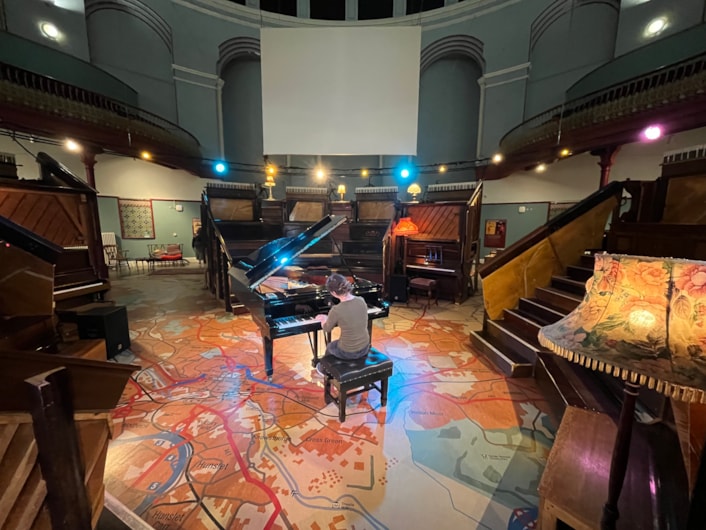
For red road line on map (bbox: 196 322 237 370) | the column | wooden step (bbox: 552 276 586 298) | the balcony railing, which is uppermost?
the column

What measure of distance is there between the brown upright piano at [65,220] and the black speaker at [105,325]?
0.55 m

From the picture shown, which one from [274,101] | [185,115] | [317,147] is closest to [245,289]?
[317,147]

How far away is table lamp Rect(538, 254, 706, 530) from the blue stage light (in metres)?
10.7

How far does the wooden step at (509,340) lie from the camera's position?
10.2 ft

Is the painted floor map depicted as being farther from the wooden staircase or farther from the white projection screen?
the white projection screen

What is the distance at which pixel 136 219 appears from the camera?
970cm

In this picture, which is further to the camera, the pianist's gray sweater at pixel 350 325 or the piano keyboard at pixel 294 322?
the piano keyboard at pixel 294 322

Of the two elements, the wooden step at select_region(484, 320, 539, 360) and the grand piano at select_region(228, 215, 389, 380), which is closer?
the grand piano at select_region(228, 215, 389, 380)

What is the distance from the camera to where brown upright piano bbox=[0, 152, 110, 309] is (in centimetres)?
372

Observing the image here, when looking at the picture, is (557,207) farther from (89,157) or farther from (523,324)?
(89,157)

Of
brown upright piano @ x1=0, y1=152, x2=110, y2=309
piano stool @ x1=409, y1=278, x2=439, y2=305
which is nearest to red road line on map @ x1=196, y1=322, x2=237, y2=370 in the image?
brown upright piano @ x1=0, y1=152, x2=110, y2=309

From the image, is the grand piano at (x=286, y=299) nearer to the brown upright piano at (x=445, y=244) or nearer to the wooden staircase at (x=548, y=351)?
the wooden staircase at (x=548, y=351)

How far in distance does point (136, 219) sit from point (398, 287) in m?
9.25

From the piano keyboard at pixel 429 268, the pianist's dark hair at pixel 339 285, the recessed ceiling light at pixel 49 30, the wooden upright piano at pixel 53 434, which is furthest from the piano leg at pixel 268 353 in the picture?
the recessed ceiling light at pixel 49 30
